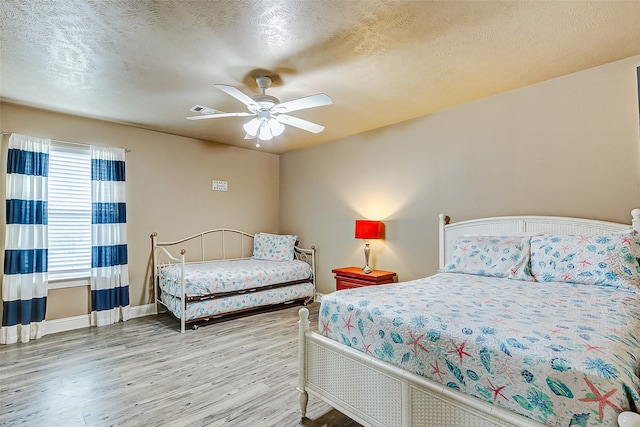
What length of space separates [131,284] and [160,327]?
80 cm

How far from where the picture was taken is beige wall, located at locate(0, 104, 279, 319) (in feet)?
12.0

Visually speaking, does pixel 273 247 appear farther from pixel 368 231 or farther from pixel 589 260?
pixel 589 260

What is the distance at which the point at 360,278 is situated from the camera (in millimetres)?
3881

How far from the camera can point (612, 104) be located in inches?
103

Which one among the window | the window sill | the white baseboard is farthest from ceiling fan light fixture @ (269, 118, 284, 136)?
the white baseboard

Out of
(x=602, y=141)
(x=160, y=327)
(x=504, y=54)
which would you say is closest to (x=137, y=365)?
(x=160, y=327)

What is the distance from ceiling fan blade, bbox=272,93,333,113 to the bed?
1.96 meters

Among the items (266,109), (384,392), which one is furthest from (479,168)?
(384,392)

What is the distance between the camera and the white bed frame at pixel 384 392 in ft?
4.26

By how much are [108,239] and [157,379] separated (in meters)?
2.08

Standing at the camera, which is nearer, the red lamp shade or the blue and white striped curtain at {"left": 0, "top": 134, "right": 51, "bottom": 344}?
the blue and white striped curtain at {"left": 0, "top": 134, "right": 51, "bottom": 344}

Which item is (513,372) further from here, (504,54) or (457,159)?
(457,159)

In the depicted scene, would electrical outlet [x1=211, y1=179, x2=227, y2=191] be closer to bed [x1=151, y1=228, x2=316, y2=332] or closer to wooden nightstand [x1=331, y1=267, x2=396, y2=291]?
bed [x1=151, y1=228, x2=316, y2=332]

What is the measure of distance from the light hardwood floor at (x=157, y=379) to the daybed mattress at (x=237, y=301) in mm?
196
